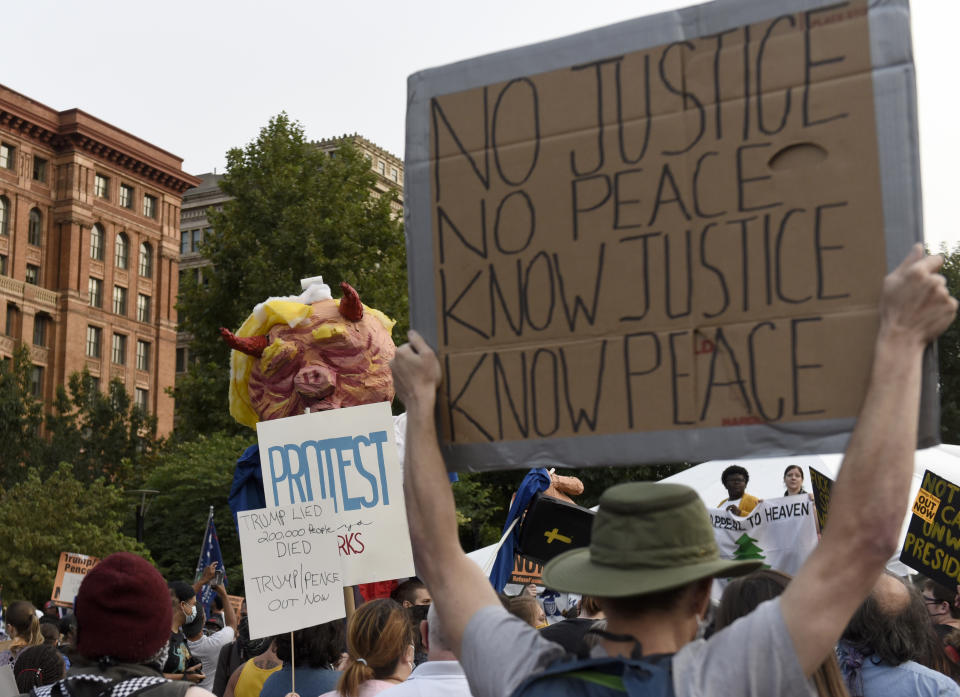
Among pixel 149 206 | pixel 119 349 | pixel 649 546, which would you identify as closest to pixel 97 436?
pixel 119 349

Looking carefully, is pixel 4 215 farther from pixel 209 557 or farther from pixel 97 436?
pixel 209 557

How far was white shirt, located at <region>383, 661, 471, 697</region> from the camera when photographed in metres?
3.99

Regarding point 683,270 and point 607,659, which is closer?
point 607,659

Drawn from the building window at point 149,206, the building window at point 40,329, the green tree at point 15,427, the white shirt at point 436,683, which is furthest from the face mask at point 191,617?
the building window at point 149,206

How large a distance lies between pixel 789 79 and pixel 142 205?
223 feet

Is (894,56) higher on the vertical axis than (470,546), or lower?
higher

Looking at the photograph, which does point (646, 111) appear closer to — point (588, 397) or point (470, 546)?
point (588, 397)

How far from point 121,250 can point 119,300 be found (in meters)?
2.72

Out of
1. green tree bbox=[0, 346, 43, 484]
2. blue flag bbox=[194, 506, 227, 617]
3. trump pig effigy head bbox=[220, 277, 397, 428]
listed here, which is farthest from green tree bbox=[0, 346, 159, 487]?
trump pig effigy head bbox=[220, 277, 397, 428]

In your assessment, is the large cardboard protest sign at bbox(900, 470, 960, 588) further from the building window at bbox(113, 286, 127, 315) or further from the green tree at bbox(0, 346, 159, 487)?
the building window at bbox(113, 286, 127, 315)

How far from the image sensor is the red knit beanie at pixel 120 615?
318cm

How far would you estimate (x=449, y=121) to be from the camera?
2852 mm

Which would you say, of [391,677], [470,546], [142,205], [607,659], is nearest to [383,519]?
[391,677]

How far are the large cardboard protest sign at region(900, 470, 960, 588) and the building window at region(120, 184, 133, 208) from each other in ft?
208
